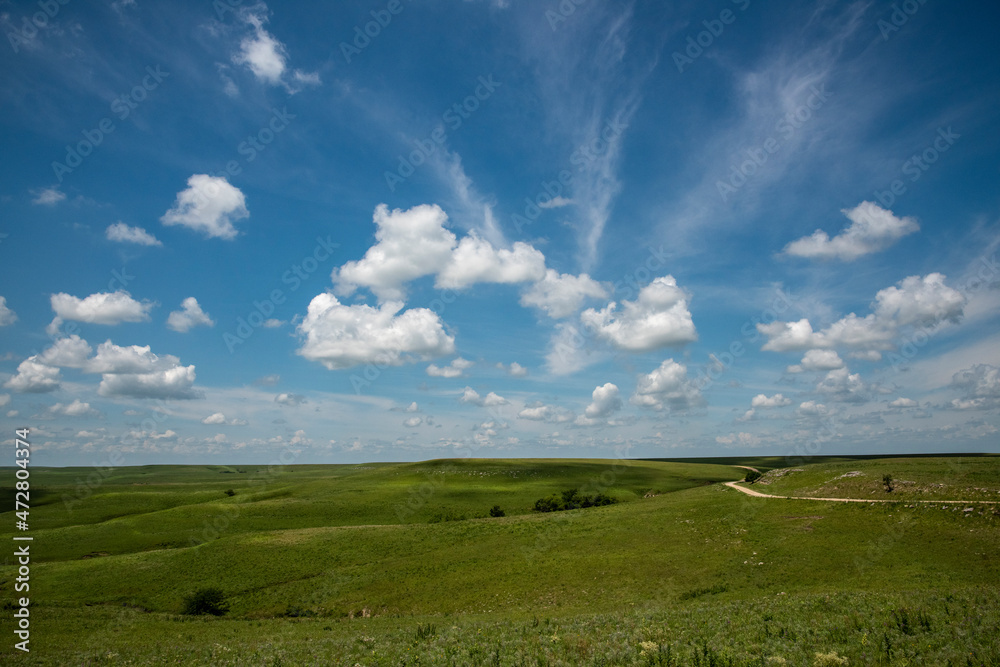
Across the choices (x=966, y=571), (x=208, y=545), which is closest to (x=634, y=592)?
(x=966, y=571)

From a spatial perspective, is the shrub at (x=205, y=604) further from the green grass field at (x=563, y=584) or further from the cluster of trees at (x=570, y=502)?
the cluster of trees at (x=570, y=502)

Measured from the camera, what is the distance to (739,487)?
73.4 meters

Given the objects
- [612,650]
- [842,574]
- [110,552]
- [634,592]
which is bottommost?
[110,552]

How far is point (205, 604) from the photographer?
43.6 metres

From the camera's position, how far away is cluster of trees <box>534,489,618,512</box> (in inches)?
3401

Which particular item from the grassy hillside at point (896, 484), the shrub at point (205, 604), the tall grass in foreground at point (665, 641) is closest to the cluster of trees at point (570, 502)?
the grassy hillside at point (896, 484)

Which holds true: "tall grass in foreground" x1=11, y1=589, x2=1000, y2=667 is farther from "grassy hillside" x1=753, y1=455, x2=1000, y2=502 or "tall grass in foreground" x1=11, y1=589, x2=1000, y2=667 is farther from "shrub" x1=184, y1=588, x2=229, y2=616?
"grassy hillside" x1=753, y1=455, x2=1000, y2=502

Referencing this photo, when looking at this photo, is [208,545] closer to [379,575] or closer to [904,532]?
[379,575]

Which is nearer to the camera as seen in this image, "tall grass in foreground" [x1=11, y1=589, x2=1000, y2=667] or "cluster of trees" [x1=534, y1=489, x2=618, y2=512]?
"tall grass in foreground" [x1=11, y1=589, x2=1000, y2=667]

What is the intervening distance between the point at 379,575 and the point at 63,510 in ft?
319

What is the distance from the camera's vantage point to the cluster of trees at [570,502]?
86.4m

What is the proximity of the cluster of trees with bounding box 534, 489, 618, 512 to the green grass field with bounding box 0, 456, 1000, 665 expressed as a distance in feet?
53.0

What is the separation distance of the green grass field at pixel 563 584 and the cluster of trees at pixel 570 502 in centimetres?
1617

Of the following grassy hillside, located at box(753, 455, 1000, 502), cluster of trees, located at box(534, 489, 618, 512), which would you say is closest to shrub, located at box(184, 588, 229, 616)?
cluster of trees, located at box(534, 489, 618, 512)
